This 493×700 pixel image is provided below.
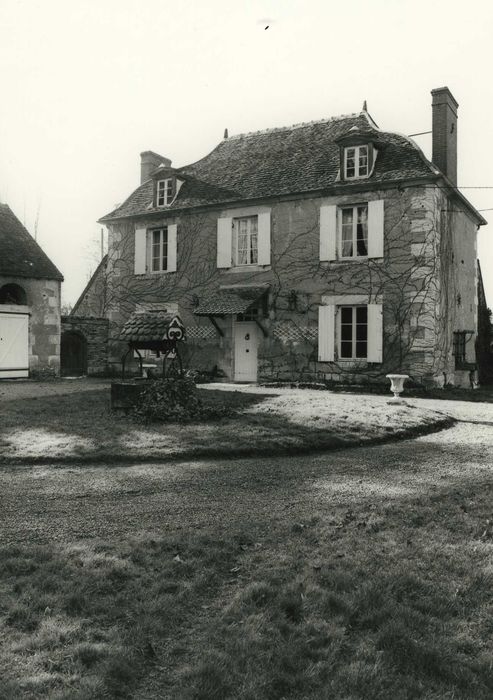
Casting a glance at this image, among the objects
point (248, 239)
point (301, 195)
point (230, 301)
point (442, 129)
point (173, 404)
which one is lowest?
point (173, 404)

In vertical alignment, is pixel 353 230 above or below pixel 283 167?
below

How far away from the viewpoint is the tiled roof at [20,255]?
16.9 meters

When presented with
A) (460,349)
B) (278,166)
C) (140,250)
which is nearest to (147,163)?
(140,250)

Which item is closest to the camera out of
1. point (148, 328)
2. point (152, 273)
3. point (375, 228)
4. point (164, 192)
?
point (148, 328)

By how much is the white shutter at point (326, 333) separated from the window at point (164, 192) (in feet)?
21.2

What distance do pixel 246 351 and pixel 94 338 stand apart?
17.3 feet

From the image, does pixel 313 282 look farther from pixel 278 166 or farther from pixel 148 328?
pixel 148 328

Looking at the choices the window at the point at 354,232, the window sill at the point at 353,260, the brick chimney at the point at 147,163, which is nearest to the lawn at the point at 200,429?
the window sill at the point at 353,260

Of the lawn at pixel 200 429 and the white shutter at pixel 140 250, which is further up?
the white shutter at pixel 140 250

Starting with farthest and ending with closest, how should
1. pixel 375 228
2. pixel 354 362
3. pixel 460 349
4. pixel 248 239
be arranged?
pixel 248 239, pixel 460 349, pixel 354 362, pixel 375 228

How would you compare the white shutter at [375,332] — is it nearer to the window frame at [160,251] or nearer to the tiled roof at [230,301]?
the tiled roof at [230,301]

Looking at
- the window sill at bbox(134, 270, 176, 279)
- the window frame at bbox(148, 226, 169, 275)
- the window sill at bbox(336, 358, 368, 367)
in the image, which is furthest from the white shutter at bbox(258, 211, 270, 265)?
the window sill at bbox(336, 358, 368, 367)

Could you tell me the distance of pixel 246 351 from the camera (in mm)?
17547

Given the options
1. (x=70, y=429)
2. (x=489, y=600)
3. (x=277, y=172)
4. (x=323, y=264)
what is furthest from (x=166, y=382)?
(x=277, y=172)
